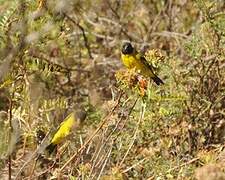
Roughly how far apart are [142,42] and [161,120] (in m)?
2.23

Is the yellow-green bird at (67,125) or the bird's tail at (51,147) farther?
the bird's tail at (51,147)

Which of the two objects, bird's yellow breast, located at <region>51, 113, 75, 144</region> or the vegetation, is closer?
the vegetation

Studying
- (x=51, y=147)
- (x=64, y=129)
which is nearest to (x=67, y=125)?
(x=64, y=129)

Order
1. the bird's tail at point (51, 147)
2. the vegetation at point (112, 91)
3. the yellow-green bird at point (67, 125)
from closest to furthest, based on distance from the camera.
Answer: the vegetation at point (112, 91)
the yellow-green bird at point (67, 125)
the bird's tail at point (51, 147)

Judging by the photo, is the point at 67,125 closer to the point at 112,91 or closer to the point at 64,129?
the point at 64,129

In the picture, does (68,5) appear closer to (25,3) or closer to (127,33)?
(25,3)

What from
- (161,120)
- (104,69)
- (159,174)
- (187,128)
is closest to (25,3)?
(159,174)

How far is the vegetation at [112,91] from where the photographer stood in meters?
2.23

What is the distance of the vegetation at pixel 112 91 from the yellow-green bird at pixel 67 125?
0.05 metres

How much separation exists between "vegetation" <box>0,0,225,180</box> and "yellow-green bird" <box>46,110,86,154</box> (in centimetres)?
5

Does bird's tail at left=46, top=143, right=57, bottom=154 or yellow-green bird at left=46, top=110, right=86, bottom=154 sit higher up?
yellow-green bird at left=46, top=110, right=86, bottom=154

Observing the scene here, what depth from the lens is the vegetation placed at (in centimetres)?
223

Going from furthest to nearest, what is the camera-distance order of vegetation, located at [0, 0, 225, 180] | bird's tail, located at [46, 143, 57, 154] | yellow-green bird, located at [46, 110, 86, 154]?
bird's tail, located at [46, 143, 57, 154] → yellow-green bird, located at [46, 110, 86, 154] → vegetation, located at [0, 0, 225, 180]

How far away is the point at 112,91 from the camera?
8.23ft
